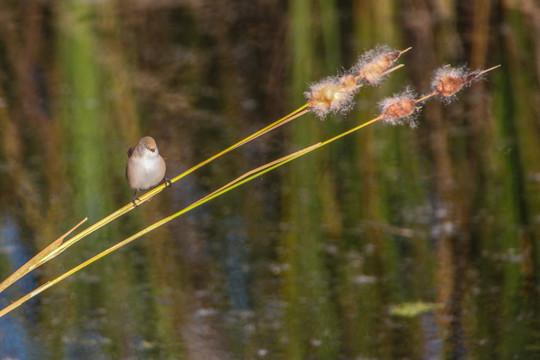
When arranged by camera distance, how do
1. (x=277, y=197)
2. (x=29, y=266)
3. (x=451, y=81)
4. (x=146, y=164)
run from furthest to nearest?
(x=277, y=197), (x=146, y=164), (x=29, y=266), (x=451, y=81)

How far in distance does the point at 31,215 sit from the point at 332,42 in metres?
5.27

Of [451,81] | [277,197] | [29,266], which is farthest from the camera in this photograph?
[277,197]

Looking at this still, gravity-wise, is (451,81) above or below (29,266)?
above

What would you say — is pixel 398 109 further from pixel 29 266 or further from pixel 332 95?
pixel 29 266

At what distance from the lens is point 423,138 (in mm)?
7621

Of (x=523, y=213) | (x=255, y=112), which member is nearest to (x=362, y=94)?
(x=255, y=112)

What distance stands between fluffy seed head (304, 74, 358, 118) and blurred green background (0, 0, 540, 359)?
7.69 feet

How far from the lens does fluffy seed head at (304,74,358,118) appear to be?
8.04 feet

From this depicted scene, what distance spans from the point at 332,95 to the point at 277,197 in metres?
4.16

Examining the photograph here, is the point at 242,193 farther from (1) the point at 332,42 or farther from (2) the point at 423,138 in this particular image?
(1) the point at 332,42

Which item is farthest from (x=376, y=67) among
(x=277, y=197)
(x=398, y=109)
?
(x=277, y=197)

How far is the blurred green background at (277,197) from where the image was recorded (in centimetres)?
480

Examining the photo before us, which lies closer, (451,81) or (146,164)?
(451,81)

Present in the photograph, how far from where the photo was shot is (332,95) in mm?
2461
